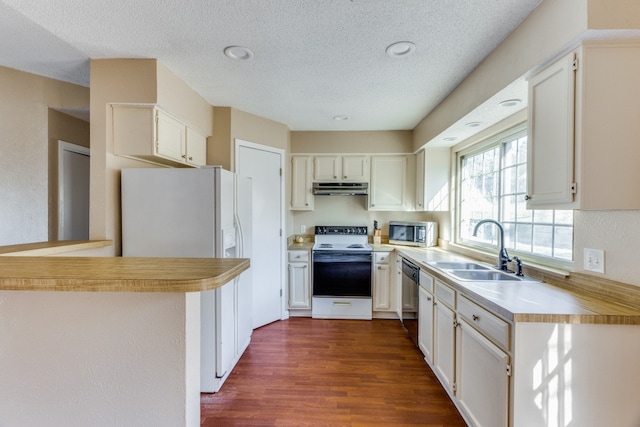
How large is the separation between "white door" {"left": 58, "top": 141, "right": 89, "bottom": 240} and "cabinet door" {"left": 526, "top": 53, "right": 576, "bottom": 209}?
3690 mm

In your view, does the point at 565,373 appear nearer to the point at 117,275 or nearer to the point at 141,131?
the point at 117,275


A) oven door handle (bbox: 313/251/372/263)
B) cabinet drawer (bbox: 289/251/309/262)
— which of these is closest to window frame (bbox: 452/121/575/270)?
oven door handle (bbox: 313/251/372/263)

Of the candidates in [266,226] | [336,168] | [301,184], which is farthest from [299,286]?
[336,168]

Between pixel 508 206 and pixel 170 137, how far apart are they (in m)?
2.91

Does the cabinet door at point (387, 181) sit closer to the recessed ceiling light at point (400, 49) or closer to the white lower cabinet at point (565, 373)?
the recessed ceiling light at point (400, 49)

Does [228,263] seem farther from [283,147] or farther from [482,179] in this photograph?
[482,179]

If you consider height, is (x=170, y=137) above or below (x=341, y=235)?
above

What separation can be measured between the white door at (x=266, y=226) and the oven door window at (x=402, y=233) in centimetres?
147

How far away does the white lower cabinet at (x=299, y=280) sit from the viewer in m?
3.21

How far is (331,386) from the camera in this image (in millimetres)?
1980

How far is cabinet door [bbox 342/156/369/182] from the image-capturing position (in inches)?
137

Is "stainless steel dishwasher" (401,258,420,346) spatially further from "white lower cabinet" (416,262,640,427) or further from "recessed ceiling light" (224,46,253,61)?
"recessed ceiling light" (224,46,253,61)

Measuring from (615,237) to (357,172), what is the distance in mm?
2488

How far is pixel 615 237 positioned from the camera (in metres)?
1.27
